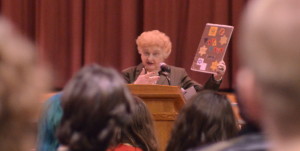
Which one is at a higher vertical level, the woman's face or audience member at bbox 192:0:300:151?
audience member at bbox 192:0:300:151

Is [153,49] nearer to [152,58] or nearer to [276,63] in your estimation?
[152,58]

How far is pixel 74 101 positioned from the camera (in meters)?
1.47

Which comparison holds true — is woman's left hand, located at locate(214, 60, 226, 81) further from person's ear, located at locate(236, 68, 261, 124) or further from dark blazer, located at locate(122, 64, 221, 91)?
person's ear, located at locate(236, 68, 261, 124)

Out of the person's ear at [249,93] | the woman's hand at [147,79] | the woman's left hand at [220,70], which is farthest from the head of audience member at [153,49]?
the person's ear at [249,93]

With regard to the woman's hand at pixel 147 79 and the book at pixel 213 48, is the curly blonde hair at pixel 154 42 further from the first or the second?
the woman's hand at pixel 147 79

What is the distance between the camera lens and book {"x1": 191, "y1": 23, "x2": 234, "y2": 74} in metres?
5.21

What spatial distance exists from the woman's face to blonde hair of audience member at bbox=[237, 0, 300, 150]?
4608mm

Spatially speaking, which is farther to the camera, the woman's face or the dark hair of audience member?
the woman's face

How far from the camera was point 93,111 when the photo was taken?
1447 mm

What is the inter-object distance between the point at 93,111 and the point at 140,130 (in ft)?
4.41

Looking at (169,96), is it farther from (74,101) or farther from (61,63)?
(61,63)

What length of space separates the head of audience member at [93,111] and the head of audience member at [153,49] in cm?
391

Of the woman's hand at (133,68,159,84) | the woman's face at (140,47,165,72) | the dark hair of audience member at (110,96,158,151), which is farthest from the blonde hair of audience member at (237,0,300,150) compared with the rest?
the woman's face at (140,47,165,72)

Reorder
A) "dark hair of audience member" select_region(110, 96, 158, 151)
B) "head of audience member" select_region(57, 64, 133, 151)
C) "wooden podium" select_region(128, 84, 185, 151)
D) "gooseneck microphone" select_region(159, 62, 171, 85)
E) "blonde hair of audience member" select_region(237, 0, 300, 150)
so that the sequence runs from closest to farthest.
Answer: "blonde hair of audience member" select_region(237, 0, 300, 150) < "head of audience member" select_region(57, 64, 133, 151) < "dark hair of audience member" select_region(110, 96, 158, 151) < "wooden podium" select_region(128, 84, 185, 151) < "gooseneck microphone" select_region(159, 62, 171, 85)
